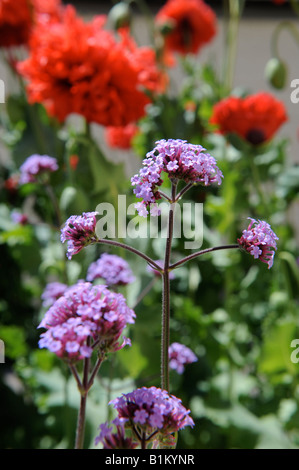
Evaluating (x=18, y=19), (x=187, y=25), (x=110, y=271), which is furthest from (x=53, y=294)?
(x=187, y=25)

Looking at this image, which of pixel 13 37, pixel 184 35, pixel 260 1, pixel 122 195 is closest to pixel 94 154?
pixel 122 195

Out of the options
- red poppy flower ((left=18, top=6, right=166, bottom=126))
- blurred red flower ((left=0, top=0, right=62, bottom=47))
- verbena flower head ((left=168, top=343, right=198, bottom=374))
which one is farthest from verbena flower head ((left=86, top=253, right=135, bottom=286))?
blurred red flower ((left=0, top=0, right=62, bottom=47))

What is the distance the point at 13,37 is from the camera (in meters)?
0.49

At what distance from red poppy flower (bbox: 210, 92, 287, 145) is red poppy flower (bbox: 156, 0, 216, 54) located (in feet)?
0.62

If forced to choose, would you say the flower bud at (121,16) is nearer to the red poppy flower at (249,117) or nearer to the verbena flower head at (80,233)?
the red poppy flower at (249,117)

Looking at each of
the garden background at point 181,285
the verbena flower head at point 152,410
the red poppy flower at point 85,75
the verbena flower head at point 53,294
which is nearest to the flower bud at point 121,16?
the garden background at point 181,285

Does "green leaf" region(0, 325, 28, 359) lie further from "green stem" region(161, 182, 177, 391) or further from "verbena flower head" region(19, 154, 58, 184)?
"green stem" region(161, 182, 177, 391)

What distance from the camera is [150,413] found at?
16 cm

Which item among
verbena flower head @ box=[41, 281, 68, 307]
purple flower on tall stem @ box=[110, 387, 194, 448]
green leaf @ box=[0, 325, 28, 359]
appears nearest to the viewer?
purple flower on tall stem @ box=[110, 387, 194, 448]

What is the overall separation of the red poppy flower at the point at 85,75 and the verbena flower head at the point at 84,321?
0.22 meters

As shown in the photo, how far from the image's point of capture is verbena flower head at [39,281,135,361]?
0.53 ft

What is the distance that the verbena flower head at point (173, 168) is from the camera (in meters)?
0.16
